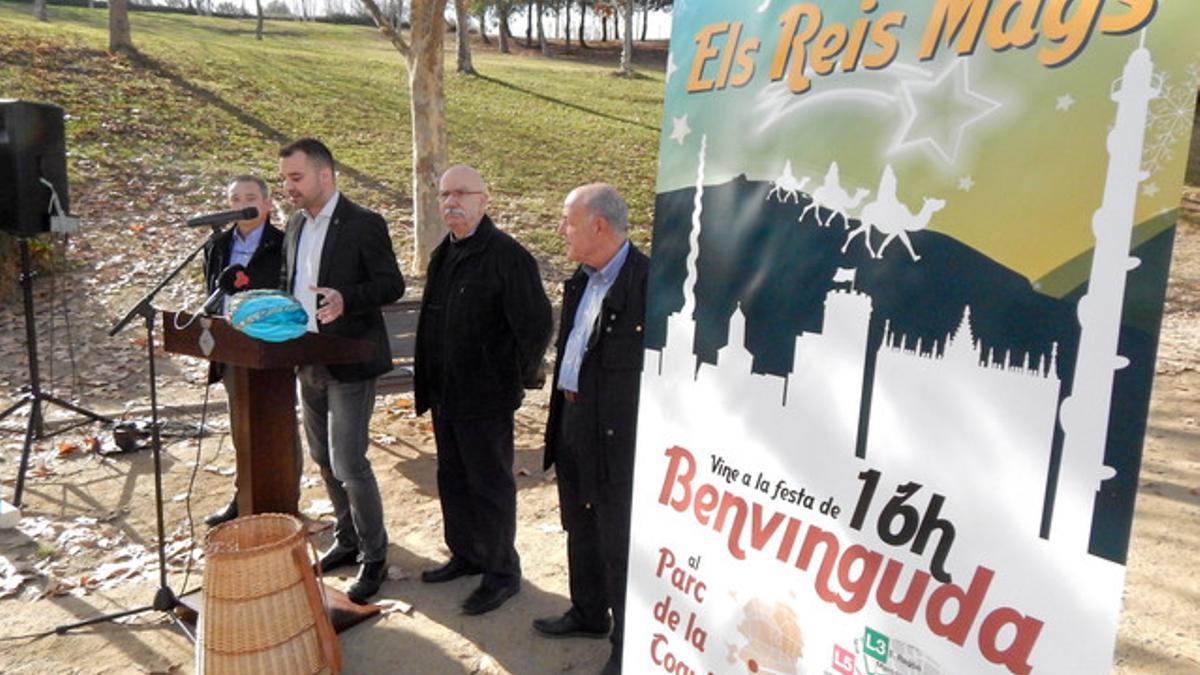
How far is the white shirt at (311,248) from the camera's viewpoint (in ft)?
13.3

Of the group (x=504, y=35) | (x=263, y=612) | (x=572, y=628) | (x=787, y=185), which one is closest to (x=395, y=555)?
(x=572, y=628)

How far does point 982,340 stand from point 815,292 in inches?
16.4

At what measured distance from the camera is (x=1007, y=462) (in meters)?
1.78

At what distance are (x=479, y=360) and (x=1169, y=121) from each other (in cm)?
293

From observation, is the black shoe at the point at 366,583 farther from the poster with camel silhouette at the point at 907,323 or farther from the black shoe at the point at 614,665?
the poster with camel silhouette at the point at 907,323

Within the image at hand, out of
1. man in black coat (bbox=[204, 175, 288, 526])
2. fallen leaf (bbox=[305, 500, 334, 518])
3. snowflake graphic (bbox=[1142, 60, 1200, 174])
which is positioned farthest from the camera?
fallen leaf (bbox=[305, 500, 334, 518])

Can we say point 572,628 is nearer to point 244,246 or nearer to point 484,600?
point 484,600

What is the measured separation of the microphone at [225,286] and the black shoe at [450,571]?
162cm

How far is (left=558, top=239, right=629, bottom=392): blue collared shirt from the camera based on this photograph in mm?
3441

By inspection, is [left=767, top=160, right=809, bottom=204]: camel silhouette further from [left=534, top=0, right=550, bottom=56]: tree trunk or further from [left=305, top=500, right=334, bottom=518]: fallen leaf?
[left=534, top=0, right=550, bottom=56]: tree trunk

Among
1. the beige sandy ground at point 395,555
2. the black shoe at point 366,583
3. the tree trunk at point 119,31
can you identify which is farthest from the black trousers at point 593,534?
the tree trunk at point 119,31

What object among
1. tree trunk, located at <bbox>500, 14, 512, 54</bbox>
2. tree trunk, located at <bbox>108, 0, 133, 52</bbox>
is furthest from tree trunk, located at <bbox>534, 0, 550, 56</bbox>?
tree trunk, located at <bbox>108, 0, 133, 52</bbox>

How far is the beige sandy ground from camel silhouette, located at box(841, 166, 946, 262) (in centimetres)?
245

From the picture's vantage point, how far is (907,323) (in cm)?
193
